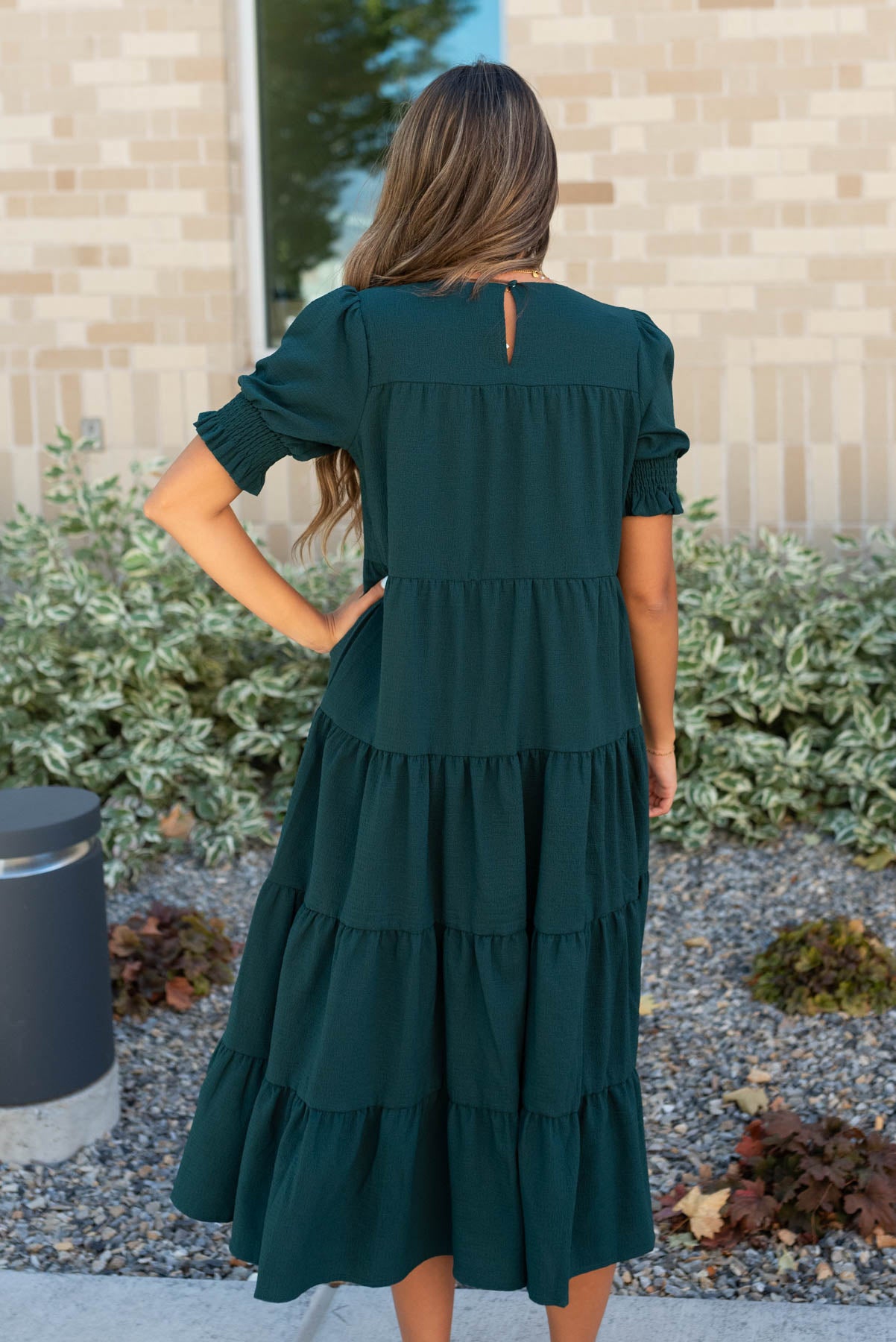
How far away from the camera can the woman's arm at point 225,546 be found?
1.65 meters

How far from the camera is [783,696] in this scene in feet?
13.9

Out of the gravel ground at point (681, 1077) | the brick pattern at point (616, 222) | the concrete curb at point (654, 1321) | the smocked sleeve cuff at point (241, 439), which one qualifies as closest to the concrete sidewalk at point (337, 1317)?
the concrete curb at point (654, 1321)

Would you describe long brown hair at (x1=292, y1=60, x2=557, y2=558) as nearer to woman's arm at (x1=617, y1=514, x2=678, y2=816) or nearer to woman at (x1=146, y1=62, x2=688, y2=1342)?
woman at (x1=146, y1=62, x2=688, y2=1342)

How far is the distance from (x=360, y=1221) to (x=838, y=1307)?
0.91 metres

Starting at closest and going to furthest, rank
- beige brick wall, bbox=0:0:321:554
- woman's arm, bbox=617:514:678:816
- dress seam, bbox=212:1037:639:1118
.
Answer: dress seam, bbox=212:1037:639:1118
woman's arm, bbox=617:514:678:816
beige brick wall, bbox=0:0:321:554

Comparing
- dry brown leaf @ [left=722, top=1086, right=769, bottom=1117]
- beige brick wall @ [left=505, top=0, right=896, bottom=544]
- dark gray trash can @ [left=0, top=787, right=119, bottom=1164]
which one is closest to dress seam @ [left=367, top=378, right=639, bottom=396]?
dark gray trash can @ [left=0, top=787, right=119, bottom=1164]

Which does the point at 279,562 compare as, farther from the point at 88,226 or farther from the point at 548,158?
the point at 548,158

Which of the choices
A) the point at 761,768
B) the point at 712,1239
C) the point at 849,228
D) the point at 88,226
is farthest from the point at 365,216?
the point at 712,1239

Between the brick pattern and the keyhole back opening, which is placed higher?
the brick pattern

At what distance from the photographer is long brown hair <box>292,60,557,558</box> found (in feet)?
5.35

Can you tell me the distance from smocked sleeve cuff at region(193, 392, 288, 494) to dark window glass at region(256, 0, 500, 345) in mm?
3639

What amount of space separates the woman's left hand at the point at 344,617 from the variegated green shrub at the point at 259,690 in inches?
92.7

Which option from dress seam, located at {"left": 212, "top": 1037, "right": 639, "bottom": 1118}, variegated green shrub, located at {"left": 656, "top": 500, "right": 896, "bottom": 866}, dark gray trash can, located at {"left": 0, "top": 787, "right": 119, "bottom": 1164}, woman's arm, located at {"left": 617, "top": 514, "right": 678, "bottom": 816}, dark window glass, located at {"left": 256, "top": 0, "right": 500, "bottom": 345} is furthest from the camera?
dark window glass, located at {"left": 256, "top": 0, "right": 500, "bottom": 345}

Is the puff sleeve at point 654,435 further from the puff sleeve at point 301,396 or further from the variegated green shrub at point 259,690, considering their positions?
the variegated green shrub at point 259,690
